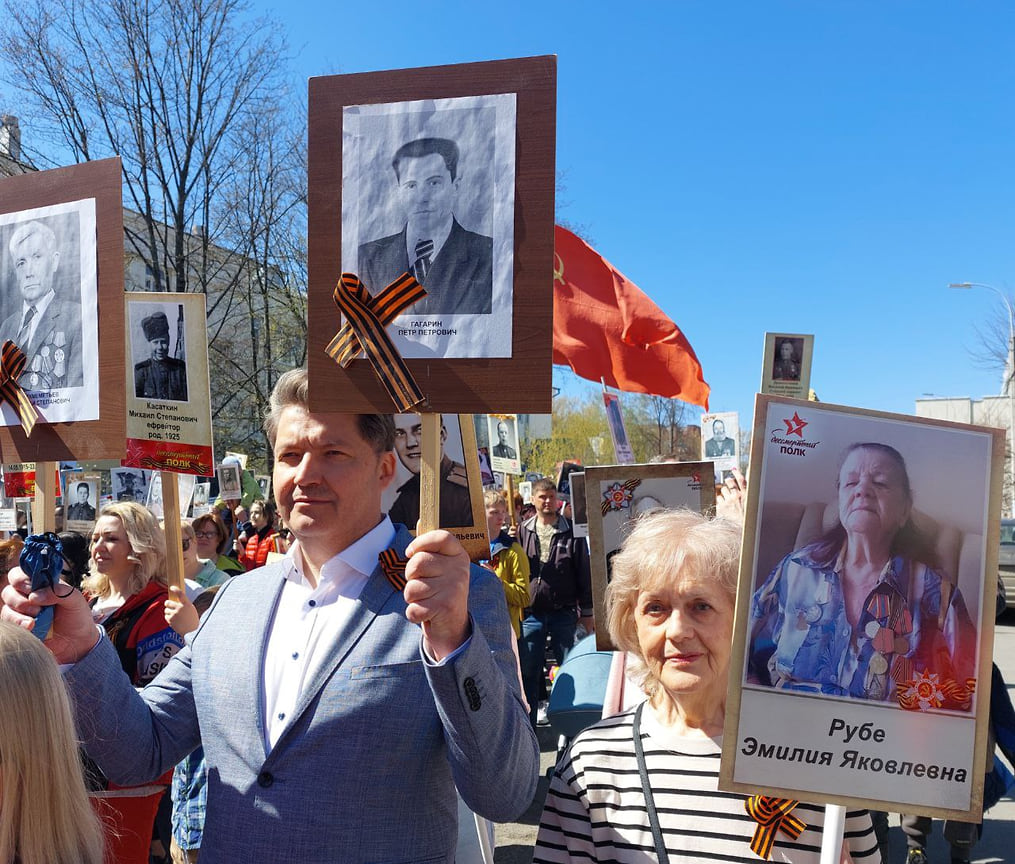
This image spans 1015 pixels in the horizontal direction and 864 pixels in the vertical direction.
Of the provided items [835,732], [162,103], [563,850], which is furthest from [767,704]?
[162,103]

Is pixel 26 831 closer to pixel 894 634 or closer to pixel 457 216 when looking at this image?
pixel 457 216

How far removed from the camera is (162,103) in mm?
18500

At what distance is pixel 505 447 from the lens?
9656mm

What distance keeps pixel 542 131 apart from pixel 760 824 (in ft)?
5.06

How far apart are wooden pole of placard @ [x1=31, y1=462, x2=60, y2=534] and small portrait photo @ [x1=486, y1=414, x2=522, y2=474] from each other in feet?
22.7

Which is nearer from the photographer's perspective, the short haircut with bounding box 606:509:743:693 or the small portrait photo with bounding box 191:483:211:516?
the short haircut with bounding box 606:509:743:693

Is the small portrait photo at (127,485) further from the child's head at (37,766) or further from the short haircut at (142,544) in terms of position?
the child's head at (37,766)

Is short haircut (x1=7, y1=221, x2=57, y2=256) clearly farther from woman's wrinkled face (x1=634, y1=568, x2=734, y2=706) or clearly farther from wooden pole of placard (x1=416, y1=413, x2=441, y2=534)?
woman's wrinkled face (x1=634, y1=568, x2=734, y2=706)

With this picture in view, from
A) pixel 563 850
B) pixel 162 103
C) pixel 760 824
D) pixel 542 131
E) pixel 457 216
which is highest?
pixel 162 103

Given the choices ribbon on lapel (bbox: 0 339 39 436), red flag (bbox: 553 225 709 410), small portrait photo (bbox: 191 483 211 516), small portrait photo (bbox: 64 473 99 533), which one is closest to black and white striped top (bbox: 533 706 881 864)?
ribbon on lapel (bbox: 0 339 39 436)

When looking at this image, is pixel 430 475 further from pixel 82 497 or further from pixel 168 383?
pixel 82 497

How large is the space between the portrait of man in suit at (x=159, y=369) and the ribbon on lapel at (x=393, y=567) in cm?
138

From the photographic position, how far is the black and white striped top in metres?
1.93

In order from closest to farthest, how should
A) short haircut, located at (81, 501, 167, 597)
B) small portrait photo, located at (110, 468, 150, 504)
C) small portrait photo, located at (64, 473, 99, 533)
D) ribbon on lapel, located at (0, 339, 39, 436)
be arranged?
1. ribbon on lapel, located at (0, 339, 39, 436)
2. short haircut, located at (81, 501, 167, 597)
3. small portrait photo, located at (110, 468, 150, 504)
4. small portrait photo, located at (64, 473, 99, 533)
